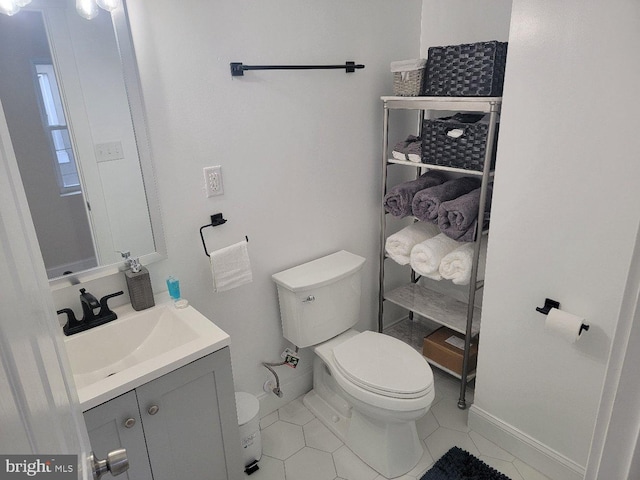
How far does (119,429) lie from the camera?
1.27 metres

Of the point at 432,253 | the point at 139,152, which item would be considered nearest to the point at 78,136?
the point at 139,152

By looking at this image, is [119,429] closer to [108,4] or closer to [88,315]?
[88,315]

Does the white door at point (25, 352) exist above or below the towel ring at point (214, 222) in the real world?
above

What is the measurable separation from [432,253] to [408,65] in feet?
2.91

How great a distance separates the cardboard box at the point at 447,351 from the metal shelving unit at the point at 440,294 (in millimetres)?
33

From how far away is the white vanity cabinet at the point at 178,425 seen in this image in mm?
1266

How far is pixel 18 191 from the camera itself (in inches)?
25.2

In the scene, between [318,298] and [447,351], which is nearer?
[318,298]

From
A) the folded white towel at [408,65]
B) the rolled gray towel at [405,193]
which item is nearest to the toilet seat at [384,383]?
the rolled gray towel at [405,193]

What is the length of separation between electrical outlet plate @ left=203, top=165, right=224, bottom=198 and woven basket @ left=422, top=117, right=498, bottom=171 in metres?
0.97

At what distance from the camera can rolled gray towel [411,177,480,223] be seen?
203 cm

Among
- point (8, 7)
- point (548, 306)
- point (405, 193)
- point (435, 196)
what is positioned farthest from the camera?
point (405, 193)
